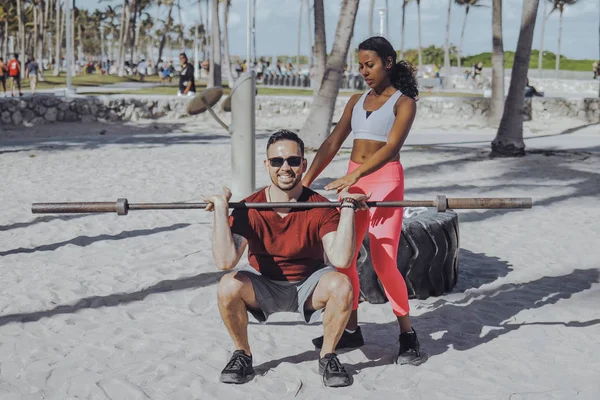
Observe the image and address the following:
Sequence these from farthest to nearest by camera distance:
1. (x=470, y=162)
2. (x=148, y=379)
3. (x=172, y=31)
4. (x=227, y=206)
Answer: (x=172, y=31)
(x=470, y=162)
(x=148, y=379)
(x=227, y=206)

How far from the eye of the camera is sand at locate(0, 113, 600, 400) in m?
3.96

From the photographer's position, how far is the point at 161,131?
19.9 meters

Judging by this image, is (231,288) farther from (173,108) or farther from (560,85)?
(560,85)

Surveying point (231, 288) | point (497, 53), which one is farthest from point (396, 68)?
point (497, 53)

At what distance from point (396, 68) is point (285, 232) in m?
1.09

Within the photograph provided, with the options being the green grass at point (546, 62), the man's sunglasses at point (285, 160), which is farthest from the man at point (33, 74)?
the green grass at point (546, 62)

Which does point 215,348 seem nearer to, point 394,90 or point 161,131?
point 394,90

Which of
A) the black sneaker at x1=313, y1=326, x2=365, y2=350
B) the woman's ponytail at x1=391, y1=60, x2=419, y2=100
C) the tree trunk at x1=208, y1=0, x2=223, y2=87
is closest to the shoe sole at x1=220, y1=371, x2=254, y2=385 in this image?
the black sneaker at x1=313, y1=326, x2=365, y2=350

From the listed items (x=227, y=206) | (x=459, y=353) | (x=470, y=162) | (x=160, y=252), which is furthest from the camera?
Result: (x=470, y=162)

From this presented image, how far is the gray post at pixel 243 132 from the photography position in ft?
27.3

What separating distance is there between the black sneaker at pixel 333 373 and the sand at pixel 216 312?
4 cm

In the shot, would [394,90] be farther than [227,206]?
Yes

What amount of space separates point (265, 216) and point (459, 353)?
1463 millimetres

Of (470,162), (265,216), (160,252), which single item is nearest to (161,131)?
(470,162)
